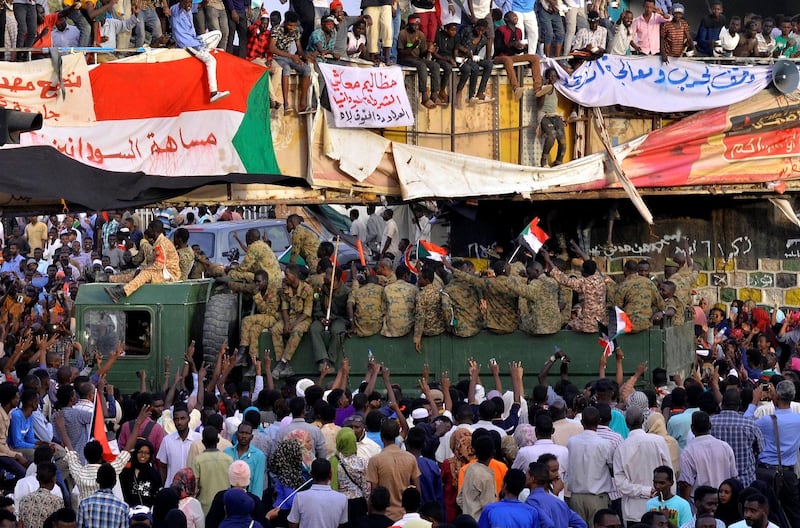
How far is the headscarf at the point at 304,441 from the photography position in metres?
11.1

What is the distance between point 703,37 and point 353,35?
5774mm

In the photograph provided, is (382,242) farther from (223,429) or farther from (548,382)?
(223,429)

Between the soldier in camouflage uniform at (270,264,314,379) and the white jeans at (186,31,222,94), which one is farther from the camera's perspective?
the white jeans at (186,31,222,94)

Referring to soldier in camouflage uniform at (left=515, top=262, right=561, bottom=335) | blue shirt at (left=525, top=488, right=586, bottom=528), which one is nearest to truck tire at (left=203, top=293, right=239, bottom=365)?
soldier in camouflage uniform at (left=515, top=262, right=561, bottom=335)

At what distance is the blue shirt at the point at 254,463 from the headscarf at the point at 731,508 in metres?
3.26

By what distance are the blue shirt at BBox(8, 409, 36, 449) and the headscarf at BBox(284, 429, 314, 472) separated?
97.5 inches

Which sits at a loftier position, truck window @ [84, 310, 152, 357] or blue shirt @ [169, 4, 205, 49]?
blue shirt @ [169, 4, 205, 49]

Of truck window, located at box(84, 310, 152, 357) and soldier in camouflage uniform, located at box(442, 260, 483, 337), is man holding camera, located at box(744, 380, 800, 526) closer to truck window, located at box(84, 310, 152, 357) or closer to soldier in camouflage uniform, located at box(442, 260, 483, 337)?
soldier in camouflage uniform, located at box(442, 260, 483, 337)

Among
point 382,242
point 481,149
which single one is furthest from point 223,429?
point 382,242

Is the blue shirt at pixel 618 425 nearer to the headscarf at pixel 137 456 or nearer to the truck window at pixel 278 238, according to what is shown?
the headscarf at pixel 137 456

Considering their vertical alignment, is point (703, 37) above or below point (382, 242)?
above

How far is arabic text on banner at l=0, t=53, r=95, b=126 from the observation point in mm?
19406

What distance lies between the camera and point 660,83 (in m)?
22.9

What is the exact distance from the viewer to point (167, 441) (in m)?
11.8
